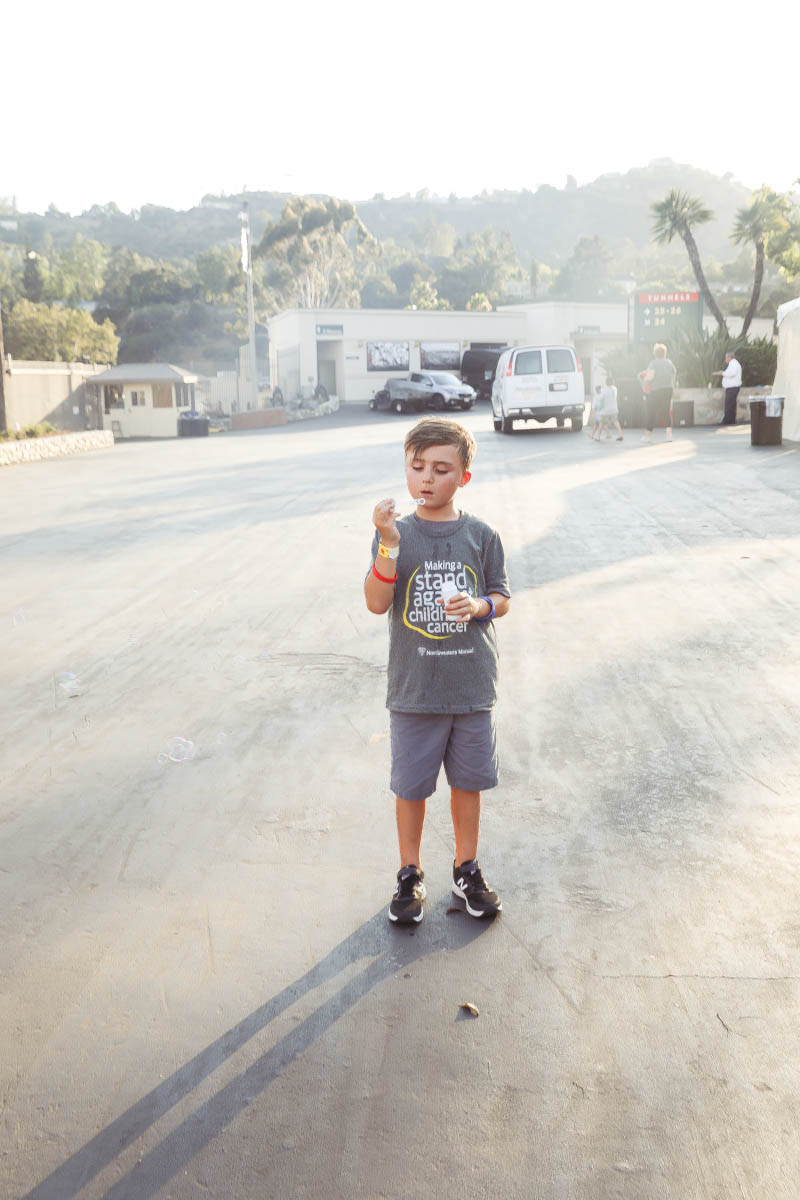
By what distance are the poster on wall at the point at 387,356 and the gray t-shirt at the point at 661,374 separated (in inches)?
1460

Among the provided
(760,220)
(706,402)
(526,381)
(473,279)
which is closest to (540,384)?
(526,381)

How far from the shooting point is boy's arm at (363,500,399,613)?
3148 millimetres

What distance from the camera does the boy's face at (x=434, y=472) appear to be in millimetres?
3375

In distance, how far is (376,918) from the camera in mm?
3564

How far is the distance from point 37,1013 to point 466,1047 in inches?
45.9

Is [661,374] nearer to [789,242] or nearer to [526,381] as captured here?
[526,381]

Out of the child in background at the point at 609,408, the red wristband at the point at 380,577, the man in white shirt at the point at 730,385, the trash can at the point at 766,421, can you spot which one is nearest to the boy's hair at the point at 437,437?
the red wristband at the point at 380,577

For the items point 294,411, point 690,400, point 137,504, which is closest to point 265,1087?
point 137,504

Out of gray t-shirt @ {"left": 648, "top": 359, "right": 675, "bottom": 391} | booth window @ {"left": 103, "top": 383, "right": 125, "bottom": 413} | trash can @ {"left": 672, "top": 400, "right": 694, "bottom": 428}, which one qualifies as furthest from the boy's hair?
booth window @ {"left": 103, "top": 383, "right": 125, "bottom": 413}

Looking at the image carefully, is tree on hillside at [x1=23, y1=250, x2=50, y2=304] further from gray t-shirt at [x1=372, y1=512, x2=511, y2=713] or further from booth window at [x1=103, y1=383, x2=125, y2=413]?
gray t-shirt at [x1=372, y1=512, x2=511, y2=713]

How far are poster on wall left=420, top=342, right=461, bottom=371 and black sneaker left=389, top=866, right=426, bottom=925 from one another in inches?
2283

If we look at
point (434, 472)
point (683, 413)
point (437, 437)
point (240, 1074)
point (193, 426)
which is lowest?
point (193, 426)

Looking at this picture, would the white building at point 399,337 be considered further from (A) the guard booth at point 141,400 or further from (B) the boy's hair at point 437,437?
(B) the boy's hair at point 437,437

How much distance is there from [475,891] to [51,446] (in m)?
28.5
